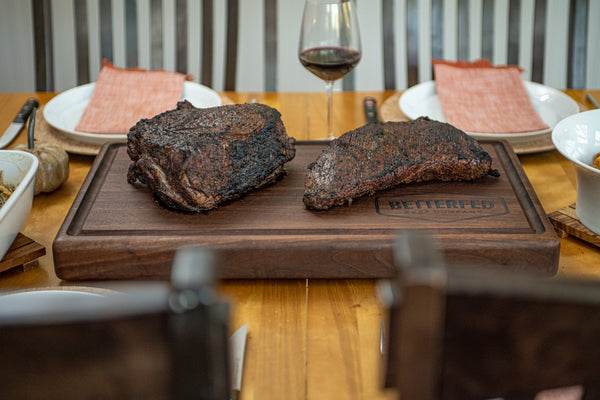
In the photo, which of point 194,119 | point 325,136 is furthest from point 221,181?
point 325,136

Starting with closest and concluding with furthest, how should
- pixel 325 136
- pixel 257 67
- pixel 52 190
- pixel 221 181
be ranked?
1. pixel 221 181
2. pixel 52 190
3. pixel 325 136
4. pixel 257 67

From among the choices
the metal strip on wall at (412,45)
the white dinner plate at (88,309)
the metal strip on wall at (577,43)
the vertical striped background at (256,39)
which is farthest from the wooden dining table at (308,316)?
the vertical striped background at (256,39)

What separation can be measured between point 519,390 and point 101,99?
1316 millimetres

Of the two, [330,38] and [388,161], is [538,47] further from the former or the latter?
[388,161]

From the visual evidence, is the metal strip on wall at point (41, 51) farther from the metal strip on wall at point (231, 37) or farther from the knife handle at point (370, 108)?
the knife handle at point (370, 108)

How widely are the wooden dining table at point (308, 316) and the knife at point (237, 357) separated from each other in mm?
12

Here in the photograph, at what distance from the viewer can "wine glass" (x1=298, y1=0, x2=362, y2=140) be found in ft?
4.40

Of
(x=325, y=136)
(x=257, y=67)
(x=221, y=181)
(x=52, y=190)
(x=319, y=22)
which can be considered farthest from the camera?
(x=257, y=67)

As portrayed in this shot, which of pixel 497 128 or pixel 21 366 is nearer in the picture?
pixel 21 366

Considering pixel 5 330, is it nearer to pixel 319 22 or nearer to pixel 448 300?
pixel 448 300

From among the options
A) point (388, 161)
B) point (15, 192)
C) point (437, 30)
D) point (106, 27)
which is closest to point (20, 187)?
point (15, 192)

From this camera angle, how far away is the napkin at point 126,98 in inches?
56.9

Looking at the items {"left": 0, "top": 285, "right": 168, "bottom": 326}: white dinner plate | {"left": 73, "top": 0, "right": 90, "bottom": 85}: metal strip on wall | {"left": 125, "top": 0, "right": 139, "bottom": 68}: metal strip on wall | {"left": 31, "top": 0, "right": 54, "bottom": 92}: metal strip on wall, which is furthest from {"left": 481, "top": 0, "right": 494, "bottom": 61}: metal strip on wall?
{"left": 0, "top": 285, "right": 168, "bottom": 326}: white dinner plate

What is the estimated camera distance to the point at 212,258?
385 mm
